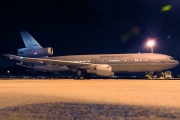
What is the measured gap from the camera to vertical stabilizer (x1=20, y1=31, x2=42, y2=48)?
43.0 metres

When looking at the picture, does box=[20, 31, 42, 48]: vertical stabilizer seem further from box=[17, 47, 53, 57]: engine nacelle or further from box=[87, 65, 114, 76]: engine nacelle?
box=[87, 65, 114, 76]: engine nacelle

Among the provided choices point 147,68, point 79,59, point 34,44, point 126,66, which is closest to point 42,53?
point 34,44

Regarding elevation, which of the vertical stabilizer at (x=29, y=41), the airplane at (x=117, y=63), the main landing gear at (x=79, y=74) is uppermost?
the vertical stabilizer at (x=29, y=41)

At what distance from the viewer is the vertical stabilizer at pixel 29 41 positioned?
141ft

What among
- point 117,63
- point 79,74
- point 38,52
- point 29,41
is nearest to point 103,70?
point 117,63

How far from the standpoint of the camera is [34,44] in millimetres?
42938

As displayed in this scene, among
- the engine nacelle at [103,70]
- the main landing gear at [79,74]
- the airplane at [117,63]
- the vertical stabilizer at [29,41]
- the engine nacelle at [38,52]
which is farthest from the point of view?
the vertical stabilizer at [29,41]

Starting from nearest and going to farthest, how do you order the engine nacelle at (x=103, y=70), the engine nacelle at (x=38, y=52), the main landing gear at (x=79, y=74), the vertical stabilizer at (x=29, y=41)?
the engine nacelle at (x=103, y=70) → the main landing gear at (x=79, y=74) → the engine nacelle at (x=38, y=52) → the vertical stabilizer at (x=29, y=41)

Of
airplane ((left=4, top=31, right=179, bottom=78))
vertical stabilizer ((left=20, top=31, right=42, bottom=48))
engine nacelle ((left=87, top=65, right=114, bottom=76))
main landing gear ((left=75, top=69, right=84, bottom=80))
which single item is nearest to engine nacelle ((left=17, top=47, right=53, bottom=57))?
vertical stabilizer ((left=20, top=31, right=42, bottom=48))

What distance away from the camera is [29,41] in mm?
43406

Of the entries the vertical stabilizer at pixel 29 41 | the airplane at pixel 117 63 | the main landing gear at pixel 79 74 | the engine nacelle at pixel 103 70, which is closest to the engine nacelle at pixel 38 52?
the vertical stabilizer at pixel 29 41

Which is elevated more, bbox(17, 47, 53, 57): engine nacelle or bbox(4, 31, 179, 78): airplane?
bbox(17, 47, 53, 57): engine nacelle

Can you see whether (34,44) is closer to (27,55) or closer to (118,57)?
(27,55)

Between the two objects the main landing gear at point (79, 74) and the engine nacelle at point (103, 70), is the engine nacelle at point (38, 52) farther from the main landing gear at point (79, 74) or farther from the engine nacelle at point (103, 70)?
the engine nacelle at point (103, 70)
